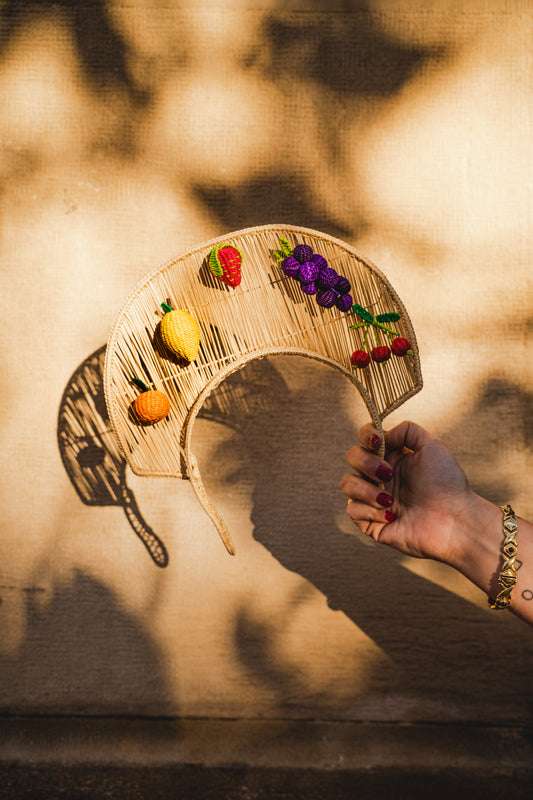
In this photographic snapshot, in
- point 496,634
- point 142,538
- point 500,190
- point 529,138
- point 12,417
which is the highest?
point 529,138

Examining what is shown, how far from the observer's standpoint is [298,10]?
132cm

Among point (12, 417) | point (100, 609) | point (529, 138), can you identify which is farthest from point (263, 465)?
point (529, 138)

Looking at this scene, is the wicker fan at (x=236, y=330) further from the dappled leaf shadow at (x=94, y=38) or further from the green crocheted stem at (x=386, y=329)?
the dappled leaf shadow at (x=94, y=38)

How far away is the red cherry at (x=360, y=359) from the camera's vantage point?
1001 millimetres

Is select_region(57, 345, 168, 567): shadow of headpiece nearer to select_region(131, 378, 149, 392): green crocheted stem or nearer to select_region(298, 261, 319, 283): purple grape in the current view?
select_region(131, 378, 149, 392): green crocheted stem

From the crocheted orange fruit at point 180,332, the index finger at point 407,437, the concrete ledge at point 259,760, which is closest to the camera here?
the crocheted orange fruit at point 180,332

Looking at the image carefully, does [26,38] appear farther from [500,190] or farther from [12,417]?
[500,190]

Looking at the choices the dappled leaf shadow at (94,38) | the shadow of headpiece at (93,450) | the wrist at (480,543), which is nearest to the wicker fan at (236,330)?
the wrist at (480,543)

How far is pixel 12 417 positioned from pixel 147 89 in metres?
0.87

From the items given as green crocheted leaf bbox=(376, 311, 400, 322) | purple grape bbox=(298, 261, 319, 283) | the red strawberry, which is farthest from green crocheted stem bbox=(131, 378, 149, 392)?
green crocheted leaf bbox=(376, 311, 400, 322)

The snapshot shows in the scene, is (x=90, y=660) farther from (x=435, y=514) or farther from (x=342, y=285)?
(x=342, y=285)

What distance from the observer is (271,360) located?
132 centimetres

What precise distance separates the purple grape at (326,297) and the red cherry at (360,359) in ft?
0.34

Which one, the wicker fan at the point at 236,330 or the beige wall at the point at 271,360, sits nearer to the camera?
the wicker fan at the point at 236,330
